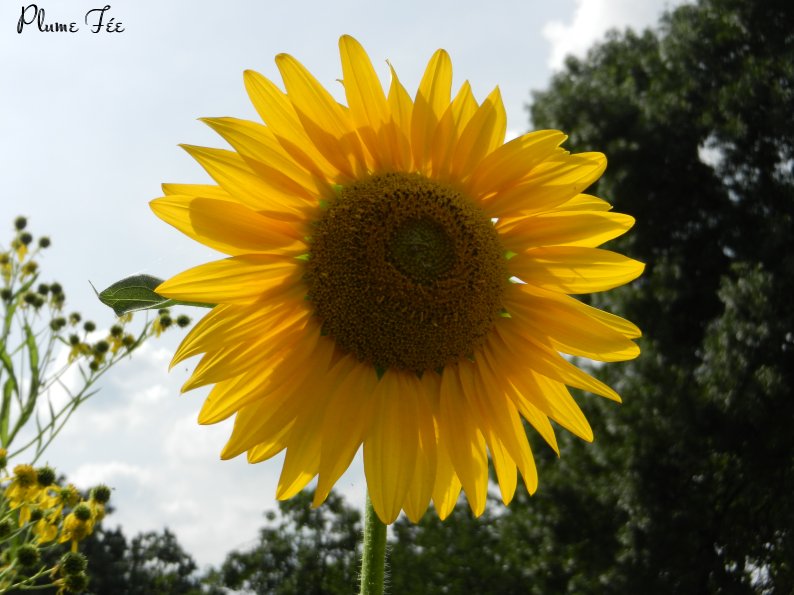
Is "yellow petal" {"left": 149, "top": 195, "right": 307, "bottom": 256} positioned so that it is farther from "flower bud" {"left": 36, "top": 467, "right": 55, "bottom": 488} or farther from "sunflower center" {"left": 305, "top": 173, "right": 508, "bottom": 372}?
"flower bud" {"left": 36, "top": 467, "right": 55, "bottom": 488}

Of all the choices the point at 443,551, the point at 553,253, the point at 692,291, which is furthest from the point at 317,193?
the point at 443,551

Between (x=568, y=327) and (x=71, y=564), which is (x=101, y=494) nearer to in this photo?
(x=71, y=564)

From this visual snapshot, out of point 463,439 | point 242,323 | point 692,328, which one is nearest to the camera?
point 242,323

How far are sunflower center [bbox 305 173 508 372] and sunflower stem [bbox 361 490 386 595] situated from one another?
13.6 inches

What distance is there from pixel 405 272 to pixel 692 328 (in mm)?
12738

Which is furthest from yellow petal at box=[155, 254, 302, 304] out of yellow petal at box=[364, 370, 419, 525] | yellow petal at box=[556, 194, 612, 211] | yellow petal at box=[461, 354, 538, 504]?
yellow petal at box=[556, 194, 612, 211]

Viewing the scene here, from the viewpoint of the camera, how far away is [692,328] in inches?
525

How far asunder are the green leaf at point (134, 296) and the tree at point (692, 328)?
36.0 ft

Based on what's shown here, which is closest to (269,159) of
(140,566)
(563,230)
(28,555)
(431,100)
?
(431,100)

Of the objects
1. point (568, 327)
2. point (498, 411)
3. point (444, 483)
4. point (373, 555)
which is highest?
point (568, 327)

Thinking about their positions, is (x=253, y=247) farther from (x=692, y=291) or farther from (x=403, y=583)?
(x=403, y=583)

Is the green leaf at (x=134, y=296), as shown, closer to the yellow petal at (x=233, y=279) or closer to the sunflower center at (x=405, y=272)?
the yellow petal at (x=233, y=279)

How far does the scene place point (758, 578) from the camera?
1166 cm

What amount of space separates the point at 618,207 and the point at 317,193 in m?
12.3
